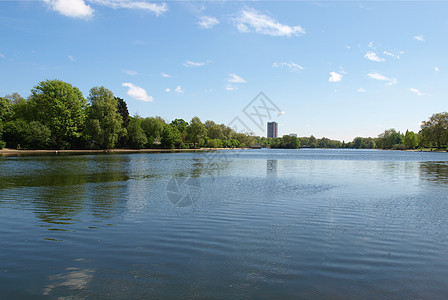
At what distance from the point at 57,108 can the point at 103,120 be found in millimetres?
12262

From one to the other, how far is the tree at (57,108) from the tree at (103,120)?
4046mm

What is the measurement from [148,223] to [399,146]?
655ft

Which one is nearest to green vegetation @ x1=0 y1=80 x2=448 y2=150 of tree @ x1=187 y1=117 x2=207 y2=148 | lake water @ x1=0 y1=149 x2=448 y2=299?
tree @ x1=187 y1=117 x2=207 y2=148

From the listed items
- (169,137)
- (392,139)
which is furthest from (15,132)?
(392,139)

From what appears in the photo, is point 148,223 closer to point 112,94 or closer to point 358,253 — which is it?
point 358,253

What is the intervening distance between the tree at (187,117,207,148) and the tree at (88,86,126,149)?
55.5 meters

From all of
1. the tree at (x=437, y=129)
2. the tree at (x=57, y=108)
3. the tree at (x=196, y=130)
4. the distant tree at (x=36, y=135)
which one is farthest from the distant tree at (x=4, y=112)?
the tree at (x=437, y=129)

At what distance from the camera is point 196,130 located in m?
143

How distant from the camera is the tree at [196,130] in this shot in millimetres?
142375

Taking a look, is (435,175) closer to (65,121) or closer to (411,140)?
(65,121)

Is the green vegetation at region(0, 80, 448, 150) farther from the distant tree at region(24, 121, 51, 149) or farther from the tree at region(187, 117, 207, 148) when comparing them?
the tree at region(187, 117, 207, 148)

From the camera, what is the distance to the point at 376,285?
5957 millimetres

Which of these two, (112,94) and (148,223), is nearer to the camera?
(148,223)

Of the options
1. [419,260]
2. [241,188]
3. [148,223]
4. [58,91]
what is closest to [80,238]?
[148,223]
